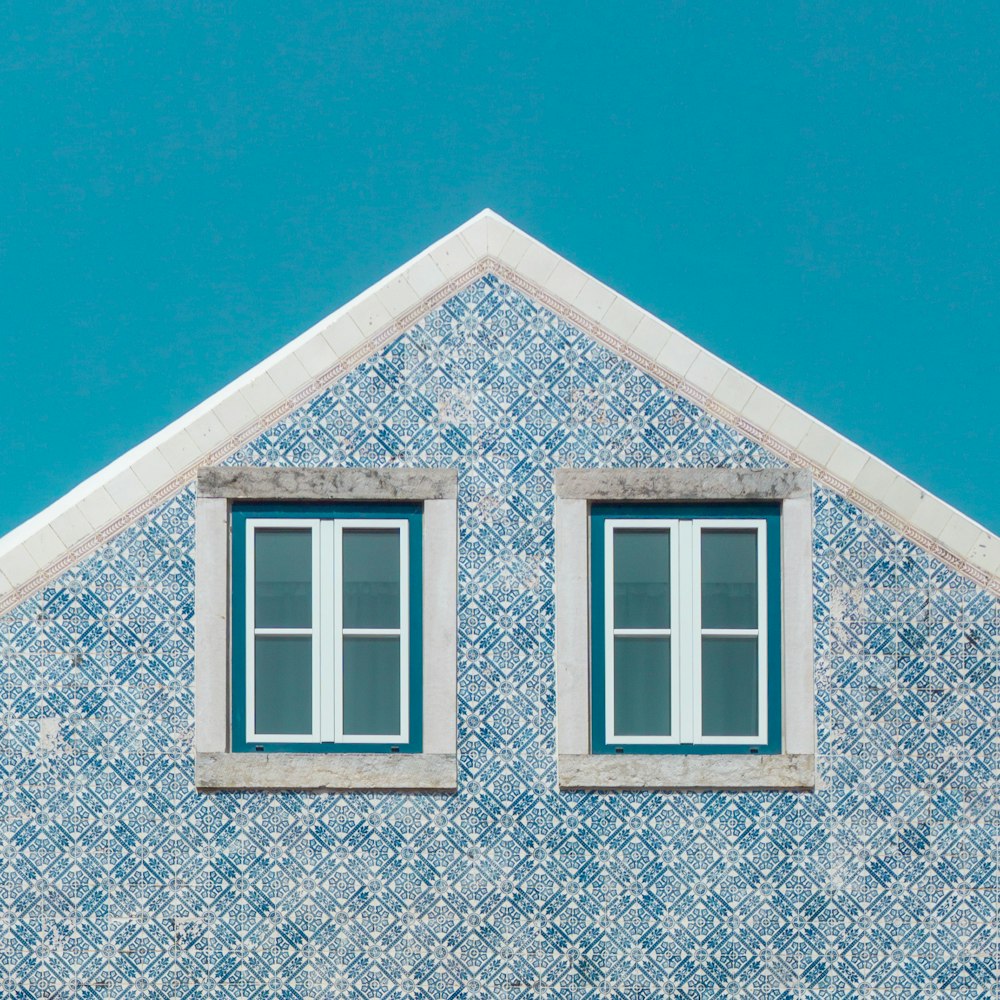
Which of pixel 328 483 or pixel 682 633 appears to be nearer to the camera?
pixel 328 483

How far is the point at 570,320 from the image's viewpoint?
11.1m

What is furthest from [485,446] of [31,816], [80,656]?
[31,816]

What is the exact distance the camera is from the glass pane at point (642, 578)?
11047 mm

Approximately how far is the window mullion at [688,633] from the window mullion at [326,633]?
2.36 metres

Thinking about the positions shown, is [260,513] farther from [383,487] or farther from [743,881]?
[743,881]

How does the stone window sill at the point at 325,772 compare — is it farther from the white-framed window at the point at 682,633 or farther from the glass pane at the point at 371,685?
the white-framed window at the point at 682,633

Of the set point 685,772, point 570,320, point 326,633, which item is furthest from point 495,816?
point 570,320

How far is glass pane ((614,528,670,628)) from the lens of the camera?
11047 millimetres

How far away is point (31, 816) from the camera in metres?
10.7

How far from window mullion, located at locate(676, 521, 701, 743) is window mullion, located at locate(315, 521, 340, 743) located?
2.36m

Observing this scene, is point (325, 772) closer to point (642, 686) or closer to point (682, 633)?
point (642, 686)

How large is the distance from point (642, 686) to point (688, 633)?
480mm

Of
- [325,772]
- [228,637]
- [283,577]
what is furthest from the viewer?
[283,577]

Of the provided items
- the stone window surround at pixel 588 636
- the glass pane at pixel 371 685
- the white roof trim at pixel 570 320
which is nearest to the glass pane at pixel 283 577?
the glass pane at pixel 371 685
